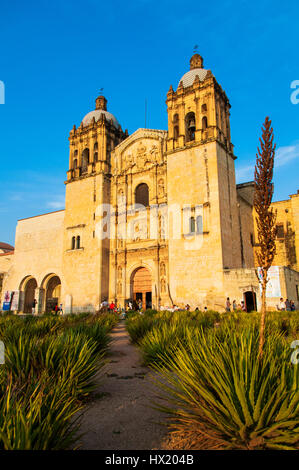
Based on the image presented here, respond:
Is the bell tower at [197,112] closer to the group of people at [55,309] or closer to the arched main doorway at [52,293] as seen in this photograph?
the group of people at [55,309]

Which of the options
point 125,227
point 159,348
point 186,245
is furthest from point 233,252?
point 159,348

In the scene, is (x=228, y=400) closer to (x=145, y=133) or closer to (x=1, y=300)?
(x=145, y=133)

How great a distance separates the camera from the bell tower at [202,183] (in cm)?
1859

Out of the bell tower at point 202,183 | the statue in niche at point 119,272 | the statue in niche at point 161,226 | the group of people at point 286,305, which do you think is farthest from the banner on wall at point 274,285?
the statue in niche at point 119,272

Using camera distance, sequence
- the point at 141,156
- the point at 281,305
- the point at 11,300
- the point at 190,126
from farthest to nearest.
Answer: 1. the point at 11,300
2. the point at 141,156
3. the point at 190,126
4. the point at 281,305

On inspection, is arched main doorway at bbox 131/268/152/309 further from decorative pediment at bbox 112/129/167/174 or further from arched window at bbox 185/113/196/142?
arched window at bbox 185/113/196/142

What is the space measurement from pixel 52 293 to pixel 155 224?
12.1 metres

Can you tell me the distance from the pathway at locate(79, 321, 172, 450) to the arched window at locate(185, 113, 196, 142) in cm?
1954

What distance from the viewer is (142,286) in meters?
21.9

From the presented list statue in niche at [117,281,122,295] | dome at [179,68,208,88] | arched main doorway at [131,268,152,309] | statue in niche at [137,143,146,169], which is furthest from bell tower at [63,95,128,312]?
dome at [179,68,208,88]

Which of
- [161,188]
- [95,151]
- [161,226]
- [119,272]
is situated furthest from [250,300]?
[95,151]

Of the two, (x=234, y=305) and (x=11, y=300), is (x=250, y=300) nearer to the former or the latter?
(x=234, y=305)

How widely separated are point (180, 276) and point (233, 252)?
384cm

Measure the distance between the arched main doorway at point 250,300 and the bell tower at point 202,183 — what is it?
151 centimetres
